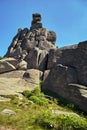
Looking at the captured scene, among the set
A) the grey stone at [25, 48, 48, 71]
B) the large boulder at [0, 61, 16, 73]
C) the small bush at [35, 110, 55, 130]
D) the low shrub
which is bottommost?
the small bush at [35, 110, 55, 130]

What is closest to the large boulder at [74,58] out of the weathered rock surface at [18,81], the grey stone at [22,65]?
the weathered rock surface at [18,81]

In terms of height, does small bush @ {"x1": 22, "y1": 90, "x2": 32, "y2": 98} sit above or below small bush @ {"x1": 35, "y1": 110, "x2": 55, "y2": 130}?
above

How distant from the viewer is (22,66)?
38031mm

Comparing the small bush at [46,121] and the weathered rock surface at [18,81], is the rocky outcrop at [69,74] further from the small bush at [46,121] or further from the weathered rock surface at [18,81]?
the small bush at [46,121]

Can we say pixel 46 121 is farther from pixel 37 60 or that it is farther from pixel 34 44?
pixel 34 44

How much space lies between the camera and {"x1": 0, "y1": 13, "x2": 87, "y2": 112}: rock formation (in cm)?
2970

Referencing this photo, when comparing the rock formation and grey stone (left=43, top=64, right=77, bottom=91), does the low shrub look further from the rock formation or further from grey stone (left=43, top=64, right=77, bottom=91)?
grey stone (left=43, top=64, right=77, bottom=91)

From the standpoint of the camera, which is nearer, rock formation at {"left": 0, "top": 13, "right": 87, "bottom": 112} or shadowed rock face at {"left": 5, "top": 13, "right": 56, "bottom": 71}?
rock formation at {"left": 0, "top": 13, "right": 87, "bottom": 112}

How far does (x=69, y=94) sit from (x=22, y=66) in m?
11.7

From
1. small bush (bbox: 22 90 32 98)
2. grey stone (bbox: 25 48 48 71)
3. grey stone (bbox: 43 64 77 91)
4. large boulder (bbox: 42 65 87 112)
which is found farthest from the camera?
grey stone (bbox: 25 48 48 71)

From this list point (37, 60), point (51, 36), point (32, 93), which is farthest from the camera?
point (51, 36)

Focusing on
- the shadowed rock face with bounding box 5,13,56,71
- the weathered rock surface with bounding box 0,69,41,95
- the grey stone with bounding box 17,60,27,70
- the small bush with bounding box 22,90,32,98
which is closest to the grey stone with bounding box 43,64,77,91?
the weathered rock surface with bounding box 0,69,41,95

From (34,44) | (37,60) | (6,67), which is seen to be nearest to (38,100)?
(37,60)

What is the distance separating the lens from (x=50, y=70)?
35.4 meters
